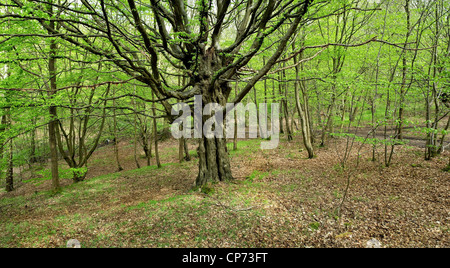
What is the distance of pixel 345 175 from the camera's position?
8320 millimetres

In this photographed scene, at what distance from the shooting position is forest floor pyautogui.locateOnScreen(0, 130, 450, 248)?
4.59m

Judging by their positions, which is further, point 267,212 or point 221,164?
point 221,164

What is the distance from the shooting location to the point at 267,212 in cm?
567

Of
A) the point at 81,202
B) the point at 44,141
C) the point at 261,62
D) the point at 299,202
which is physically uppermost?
the point at 261,62

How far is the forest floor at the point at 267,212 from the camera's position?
15.1ft

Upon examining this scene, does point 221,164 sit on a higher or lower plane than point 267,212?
higher

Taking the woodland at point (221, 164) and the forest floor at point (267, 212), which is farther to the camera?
the woodland at point (221, 164)

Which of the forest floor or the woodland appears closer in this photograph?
the forest floor

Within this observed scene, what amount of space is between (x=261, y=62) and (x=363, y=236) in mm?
15119
